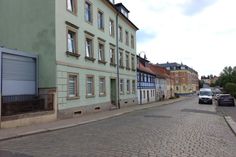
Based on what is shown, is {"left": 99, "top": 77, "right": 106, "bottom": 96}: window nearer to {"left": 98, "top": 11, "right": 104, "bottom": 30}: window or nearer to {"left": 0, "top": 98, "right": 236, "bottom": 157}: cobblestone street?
{"left": 98, "top": 11, "right": 104, "bottom": 30}: window

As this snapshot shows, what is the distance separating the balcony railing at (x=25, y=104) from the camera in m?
15.9

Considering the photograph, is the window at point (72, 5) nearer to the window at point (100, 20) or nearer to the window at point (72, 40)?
the window at point (72, 40)

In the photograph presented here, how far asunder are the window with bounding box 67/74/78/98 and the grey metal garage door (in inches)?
108

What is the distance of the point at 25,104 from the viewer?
17.6m

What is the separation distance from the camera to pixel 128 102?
38.1 m

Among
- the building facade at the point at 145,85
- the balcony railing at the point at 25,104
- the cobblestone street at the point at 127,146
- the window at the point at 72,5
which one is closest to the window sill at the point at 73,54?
the window at the point at 72,5

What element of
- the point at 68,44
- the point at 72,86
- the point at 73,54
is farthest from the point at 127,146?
the point at 68,44

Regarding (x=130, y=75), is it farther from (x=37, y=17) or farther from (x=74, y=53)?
(x=37, y=17)

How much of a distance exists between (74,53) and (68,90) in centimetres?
280

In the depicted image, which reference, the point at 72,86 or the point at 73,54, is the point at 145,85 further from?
the point at 73,54

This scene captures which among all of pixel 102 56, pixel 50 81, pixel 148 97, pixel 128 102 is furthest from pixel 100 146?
pixel 148 97

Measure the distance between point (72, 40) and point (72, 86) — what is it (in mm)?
3359

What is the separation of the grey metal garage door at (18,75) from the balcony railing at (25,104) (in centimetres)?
31

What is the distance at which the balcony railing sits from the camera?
624 inches
